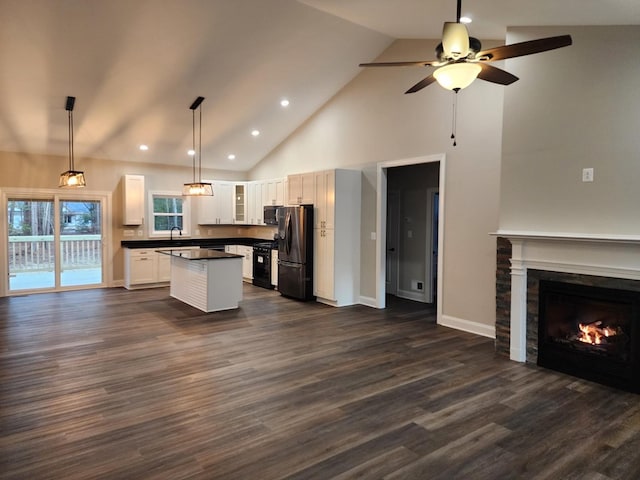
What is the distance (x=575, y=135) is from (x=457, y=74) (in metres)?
1.92

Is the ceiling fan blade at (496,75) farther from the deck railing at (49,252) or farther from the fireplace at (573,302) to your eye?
the deck railing at (49,252)

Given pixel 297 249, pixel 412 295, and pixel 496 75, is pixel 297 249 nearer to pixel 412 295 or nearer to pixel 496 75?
pixel 412 295

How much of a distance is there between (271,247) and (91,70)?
14.3ft

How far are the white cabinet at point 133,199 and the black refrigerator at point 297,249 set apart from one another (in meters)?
3.24

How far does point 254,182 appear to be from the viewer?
31.6 ft

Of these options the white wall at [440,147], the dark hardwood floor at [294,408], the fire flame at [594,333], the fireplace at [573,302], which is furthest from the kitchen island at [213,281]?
the fire flame at [594,333]

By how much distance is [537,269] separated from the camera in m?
4.23

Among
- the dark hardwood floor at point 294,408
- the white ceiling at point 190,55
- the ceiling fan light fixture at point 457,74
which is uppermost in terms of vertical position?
the white ceiling at point 190,55

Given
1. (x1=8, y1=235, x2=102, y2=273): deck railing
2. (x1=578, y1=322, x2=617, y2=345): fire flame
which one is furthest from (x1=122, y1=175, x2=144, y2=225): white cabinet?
(x1=578, y1=322, x2=617, y2=345): fire flame

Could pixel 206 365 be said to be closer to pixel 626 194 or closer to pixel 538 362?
pixel 538 362

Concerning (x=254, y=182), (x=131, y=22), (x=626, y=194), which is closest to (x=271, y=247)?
(x=254, y=182)

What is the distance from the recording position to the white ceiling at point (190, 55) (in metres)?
4.29

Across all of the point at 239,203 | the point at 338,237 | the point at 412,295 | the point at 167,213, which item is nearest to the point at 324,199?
the point at 338,237

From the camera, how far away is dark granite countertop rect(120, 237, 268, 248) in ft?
28.4
